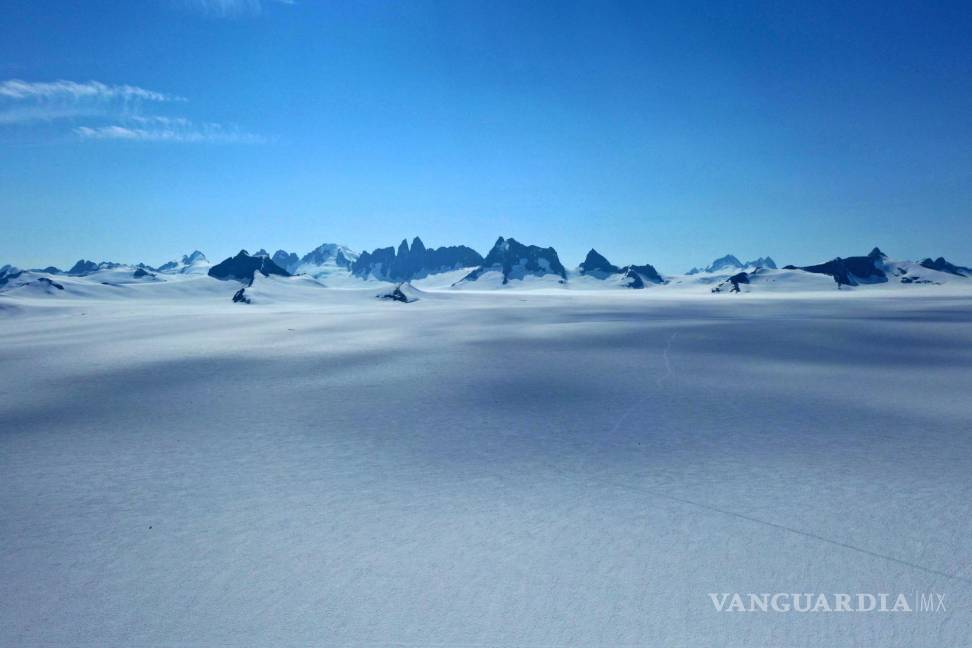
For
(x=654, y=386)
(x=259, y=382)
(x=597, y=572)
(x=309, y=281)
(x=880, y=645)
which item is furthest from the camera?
(x=309, y=281)

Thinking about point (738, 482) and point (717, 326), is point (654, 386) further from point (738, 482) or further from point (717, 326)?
point (717, 326)

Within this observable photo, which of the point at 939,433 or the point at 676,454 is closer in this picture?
the point at 676,454

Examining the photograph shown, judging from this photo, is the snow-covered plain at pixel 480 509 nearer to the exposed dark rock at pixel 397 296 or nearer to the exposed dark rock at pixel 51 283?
the exposed dark rock at pixel 397 296

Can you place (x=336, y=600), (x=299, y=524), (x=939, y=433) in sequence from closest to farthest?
1. (x=336, y=600)
2. (x=299, y=524)
3. (x=939, y=433)

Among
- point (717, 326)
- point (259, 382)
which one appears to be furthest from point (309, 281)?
point (259, 382)

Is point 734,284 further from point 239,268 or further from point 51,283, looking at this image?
point 51,283

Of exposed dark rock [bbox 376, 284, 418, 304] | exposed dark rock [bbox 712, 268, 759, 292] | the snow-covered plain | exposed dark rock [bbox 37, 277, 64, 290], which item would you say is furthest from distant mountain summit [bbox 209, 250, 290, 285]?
the snow-covered plain

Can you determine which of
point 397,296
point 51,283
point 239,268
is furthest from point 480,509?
point 239,268

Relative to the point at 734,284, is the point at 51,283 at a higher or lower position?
lower

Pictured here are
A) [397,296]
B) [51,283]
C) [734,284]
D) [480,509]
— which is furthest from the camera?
[734,284]
